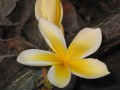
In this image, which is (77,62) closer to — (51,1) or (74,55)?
(74,55)

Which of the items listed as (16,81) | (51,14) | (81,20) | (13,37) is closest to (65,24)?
(81,20)

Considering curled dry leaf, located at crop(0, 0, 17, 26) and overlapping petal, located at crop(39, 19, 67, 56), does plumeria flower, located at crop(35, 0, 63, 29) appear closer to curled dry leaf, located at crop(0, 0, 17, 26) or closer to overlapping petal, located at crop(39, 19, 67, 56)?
overlapping petal, located at crop(39, 19, 67, 56)

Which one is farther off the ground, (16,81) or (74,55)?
(74,55)

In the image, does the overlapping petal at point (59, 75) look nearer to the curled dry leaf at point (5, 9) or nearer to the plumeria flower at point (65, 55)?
the plumeria flower at point (65, 55)

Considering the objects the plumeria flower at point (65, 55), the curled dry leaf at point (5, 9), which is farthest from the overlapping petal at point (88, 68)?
the curled dry leaf at point (5, 9)

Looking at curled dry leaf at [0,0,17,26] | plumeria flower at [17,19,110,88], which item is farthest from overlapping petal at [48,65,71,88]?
curled dry leaf at [0,0,17,26]

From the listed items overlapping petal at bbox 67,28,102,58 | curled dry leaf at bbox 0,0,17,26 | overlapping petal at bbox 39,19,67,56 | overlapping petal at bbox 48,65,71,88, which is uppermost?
Result: overlapping petal at bbox 39,19,67,56
